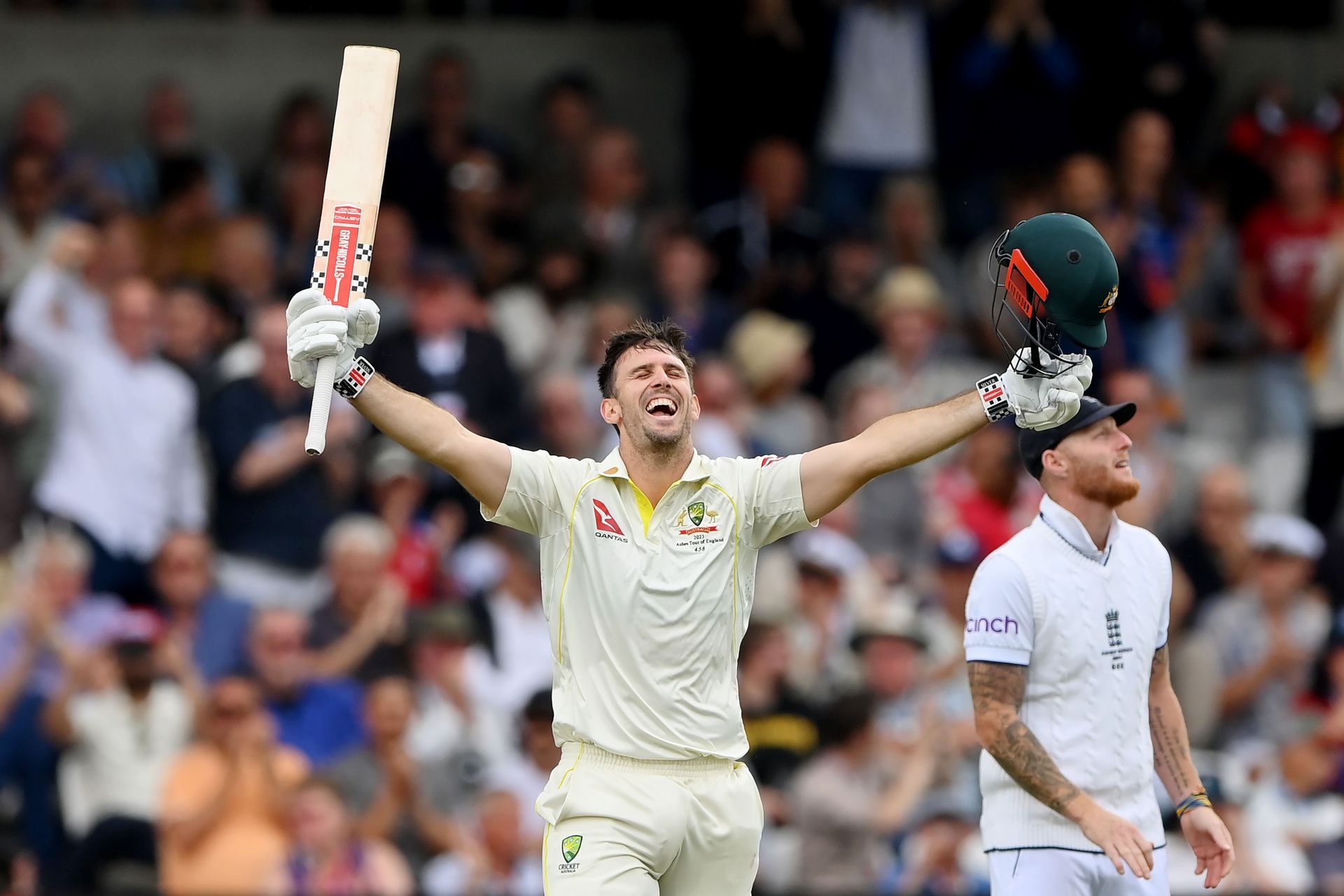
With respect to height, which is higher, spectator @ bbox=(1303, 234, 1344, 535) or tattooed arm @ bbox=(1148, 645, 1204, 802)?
spectator @ bbox=(1303, 234, 1344, 535)

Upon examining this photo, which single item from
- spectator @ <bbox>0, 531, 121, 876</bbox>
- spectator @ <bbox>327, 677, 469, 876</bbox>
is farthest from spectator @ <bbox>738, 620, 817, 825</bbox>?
spectator @ <bbox>0, 531, 121, 876</bbox>

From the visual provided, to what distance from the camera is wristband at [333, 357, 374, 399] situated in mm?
7406

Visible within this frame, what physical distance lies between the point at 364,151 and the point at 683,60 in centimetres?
955

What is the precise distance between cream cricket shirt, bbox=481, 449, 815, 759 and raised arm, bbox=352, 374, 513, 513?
0.07 meters

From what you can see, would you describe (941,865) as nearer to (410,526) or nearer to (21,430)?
(410,526)

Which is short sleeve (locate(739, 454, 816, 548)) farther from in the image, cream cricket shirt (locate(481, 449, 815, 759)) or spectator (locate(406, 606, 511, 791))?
spectator (locate(406, 606, 511, 791))

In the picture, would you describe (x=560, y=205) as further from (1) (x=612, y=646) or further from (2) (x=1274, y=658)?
(1) (x=612, y=646)

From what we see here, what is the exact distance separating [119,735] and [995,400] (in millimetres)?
6270

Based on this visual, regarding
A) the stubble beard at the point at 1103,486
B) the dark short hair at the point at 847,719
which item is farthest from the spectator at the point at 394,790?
the stubble beard at the point at 1103,486

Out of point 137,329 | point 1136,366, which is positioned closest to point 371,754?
point 137,329

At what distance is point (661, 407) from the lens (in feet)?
25.2

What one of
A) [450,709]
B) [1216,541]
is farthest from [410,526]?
[1216,541]

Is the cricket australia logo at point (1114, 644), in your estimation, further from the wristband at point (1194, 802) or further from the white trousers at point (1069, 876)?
the white trousers at point (1069, 876)

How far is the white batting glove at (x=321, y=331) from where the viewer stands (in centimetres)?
727
